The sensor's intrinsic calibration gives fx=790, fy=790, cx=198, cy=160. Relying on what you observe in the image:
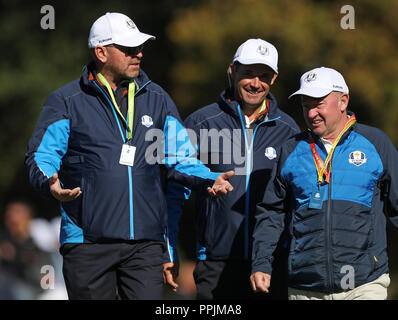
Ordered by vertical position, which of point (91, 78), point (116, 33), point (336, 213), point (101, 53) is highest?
point (116, 33)

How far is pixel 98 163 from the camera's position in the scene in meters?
5.16

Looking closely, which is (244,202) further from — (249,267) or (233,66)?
(233,66)

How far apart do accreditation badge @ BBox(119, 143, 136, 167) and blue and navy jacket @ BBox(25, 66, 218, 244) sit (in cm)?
3

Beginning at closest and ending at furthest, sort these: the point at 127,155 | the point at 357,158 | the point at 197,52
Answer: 1. the point at 357,158
2. the point at 127,155
3. the point at 197,52

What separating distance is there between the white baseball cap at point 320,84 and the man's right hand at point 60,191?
160 cm

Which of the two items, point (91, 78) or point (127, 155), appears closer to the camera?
point (127, 155)

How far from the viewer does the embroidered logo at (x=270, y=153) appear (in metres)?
5.86

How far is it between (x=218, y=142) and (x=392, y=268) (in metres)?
6.43

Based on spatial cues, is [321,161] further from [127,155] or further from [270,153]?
[127,155]

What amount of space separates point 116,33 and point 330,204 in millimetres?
1826

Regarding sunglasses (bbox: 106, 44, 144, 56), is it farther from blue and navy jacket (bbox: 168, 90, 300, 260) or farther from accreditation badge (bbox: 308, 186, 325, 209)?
accreditation badge (bbox: 308, 186, 325, 209)

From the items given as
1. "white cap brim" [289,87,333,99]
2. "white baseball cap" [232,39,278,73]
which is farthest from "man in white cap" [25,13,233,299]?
"white baseball cap" [232,39,278,73]

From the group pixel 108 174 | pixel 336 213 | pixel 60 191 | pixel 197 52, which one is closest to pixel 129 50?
pixel 108 174

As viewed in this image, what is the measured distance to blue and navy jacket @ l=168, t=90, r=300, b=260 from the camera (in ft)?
18.9
